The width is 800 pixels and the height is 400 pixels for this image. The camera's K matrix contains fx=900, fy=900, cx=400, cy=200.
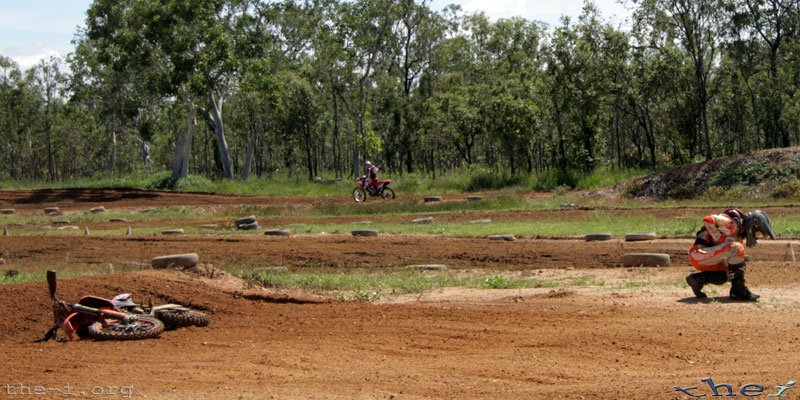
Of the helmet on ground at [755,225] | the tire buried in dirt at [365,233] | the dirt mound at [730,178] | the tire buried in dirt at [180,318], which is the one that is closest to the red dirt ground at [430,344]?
the tire buried in dirt at [180,318]

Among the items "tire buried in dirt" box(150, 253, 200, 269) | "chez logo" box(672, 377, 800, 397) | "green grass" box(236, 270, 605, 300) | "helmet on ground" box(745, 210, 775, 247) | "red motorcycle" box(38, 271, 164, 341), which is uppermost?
"helmet on ground" box(745, 210, 775, 247)

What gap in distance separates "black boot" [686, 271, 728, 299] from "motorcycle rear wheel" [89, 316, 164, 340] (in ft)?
23.0

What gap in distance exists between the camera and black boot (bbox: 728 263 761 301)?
39.1ft

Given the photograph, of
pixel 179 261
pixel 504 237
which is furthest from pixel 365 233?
pixel 179 261

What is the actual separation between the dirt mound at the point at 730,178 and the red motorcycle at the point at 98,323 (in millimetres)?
26938

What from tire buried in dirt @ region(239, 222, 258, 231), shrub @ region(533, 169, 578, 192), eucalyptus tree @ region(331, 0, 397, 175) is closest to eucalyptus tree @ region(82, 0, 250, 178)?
eucalyptus tree @ region(331, 0, 397, 175)

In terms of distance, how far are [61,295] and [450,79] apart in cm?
6111

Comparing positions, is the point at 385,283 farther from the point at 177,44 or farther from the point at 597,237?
the point at 177,44

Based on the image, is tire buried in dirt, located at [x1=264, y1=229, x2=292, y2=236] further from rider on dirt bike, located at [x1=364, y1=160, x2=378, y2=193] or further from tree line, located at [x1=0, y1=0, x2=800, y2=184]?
tree line, located at [x1=0, y1=0, x2=800, y2=184]

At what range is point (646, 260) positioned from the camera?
16703mm

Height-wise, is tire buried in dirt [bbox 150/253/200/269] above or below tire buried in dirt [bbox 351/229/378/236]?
above

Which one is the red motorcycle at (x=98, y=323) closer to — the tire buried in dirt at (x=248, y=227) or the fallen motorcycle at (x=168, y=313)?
the fallen motorcycle at (x=168, y=313)

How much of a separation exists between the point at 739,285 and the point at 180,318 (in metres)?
7.32

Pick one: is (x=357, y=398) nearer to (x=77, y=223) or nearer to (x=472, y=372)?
(x=472, y=372)
